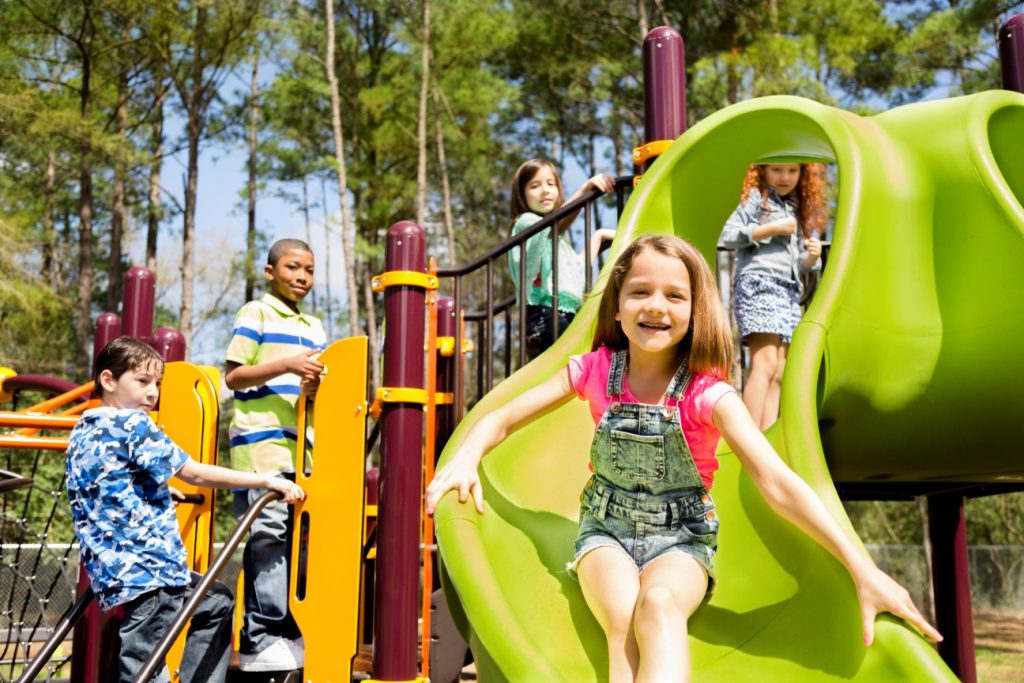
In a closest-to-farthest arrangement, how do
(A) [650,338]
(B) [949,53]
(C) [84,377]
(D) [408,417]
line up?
(A) [650,338]
(D) [408,417]
(B) [949,53]
(C) [84,377]

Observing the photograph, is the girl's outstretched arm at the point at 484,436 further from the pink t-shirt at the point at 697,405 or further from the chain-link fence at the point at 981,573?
the chain-link fence at the point at 981,573

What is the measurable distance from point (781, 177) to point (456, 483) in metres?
2.39

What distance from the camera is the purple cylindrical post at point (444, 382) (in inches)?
→ 176

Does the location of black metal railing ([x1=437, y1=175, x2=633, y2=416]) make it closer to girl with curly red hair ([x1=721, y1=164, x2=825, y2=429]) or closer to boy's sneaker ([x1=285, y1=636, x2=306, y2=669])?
girl with curly red hair ([x1=721, y1=164, x2=825, y2=429])

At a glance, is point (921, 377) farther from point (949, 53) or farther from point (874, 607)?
point (949, 53)

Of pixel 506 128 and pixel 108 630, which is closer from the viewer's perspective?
pixel 108 630

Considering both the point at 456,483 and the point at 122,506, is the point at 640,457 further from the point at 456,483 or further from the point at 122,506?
the point at 122,506

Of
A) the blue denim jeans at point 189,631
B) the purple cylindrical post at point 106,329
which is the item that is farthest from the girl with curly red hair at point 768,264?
the purple cylindrical post at point 106,329

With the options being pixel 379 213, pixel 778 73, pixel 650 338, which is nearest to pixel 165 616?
pixel 650 338

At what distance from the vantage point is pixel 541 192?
4.16m

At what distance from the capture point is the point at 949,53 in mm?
15094

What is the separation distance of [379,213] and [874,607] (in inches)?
733

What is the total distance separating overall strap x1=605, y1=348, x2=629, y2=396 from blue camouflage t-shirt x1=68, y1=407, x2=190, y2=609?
137 centimetres

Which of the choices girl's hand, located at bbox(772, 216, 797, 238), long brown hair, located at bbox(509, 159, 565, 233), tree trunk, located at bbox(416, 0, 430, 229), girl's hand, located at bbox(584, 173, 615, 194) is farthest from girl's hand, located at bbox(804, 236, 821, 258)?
tree trunk, located at bbox(416, 0, 430, 229)
